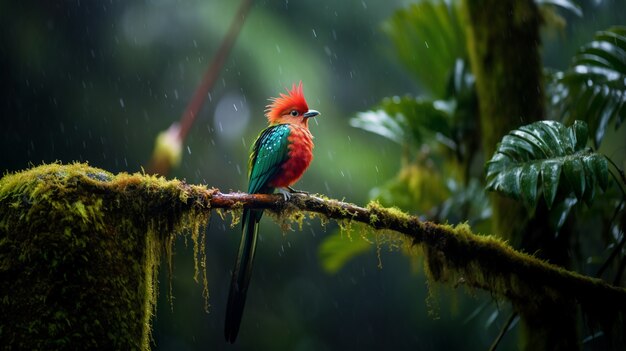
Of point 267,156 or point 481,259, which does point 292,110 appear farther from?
point 481,259

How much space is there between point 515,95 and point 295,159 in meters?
1.32

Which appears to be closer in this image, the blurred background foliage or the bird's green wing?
the bird's green wing

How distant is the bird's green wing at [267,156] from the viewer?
3.02 meters

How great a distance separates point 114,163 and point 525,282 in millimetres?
5539

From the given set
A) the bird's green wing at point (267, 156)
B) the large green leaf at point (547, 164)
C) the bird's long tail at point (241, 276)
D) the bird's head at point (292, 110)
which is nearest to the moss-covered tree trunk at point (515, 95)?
the large green leaf at point (547, 164)

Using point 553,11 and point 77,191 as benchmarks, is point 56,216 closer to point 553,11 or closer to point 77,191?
point 77,191

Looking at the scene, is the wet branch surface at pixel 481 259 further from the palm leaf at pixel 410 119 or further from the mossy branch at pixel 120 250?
the palm leaf at pixel 410 119

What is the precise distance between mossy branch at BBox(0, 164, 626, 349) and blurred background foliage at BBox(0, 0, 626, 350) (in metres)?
1.61

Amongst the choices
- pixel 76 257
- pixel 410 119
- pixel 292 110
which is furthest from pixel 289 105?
pixel 76 257

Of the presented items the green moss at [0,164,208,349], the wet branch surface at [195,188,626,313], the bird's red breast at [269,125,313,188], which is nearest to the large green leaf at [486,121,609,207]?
the wet branch surface at [195,188,626,313]

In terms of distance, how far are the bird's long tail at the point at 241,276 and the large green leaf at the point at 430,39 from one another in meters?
2.02

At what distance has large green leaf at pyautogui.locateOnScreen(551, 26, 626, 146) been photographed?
3.05 m

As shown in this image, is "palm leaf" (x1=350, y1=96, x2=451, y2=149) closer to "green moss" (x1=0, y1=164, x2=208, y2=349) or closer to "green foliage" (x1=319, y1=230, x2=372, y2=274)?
"green foliage" (x1=319, y1=230, x2=372, y2=274)

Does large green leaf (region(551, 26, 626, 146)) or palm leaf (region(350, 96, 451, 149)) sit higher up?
palm leaf (region(350, 96, 451, 149))
